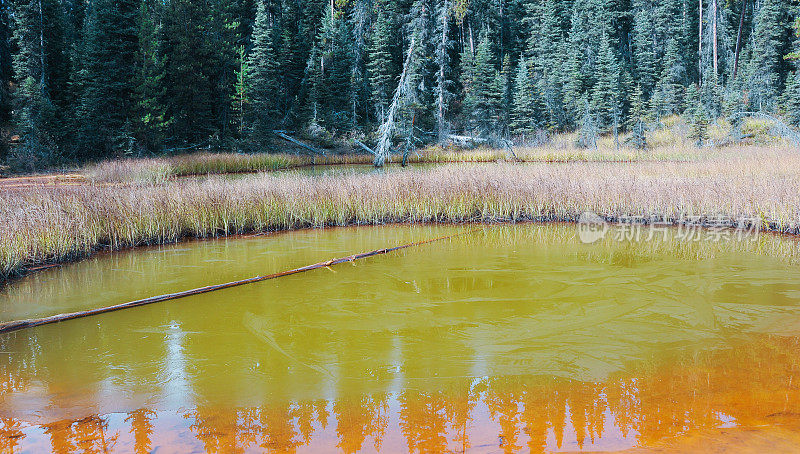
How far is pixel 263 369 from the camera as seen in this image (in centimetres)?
424

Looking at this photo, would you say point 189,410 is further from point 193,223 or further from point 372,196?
point 372,196

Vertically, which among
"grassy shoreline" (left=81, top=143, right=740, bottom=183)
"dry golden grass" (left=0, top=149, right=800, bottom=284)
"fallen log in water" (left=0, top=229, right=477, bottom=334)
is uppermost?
"grassy shoreline" (left=81, top=143, right=740, bottom=183)

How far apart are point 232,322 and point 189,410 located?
170cm

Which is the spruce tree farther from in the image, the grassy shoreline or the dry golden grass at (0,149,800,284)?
the dry golden grass at (0,149,800,284)

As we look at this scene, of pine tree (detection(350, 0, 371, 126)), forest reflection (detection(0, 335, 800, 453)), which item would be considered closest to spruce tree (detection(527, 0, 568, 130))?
pine tree (detection(350, 0, 371, 126))

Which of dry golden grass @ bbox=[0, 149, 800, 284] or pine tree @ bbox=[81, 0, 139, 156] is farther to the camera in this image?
pine tree @ bbox=[81, 0, 139, 156]

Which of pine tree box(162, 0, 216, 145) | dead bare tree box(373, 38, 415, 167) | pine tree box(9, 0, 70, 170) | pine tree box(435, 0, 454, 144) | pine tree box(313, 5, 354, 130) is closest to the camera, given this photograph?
dead bare tree box(373, 38, 415, 167)

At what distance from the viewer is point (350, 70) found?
124ft

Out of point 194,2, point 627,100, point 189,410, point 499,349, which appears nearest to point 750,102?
point 627,100

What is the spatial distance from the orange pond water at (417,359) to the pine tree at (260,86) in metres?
24.4

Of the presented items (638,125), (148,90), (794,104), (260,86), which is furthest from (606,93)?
(148,90)

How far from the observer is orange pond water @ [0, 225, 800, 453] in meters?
3.30

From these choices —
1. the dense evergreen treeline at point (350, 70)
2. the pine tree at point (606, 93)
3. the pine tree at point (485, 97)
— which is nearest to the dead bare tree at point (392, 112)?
the dense evergreen treeline at point (350, 70)

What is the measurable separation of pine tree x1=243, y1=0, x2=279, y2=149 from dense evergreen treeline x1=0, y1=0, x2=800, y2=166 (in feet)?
0.31
